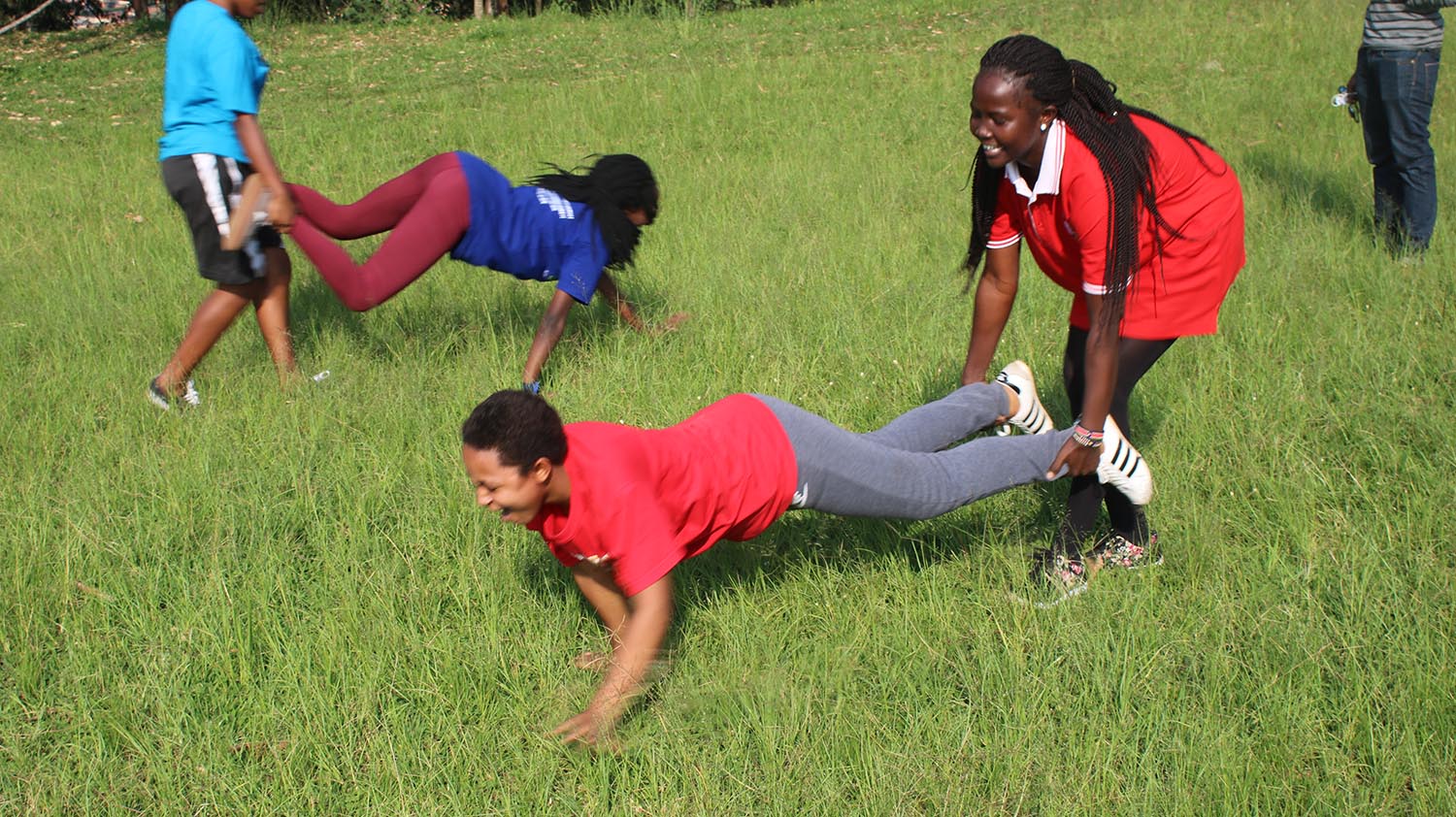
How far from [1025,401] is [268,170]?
3.10m

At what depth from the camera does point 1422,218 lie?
242 inches

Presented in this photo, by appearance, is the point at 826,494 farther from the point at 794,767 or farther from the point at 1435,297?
the point at 1435,297

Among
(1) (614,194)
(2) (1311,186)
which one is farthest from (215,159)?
(2) (1311,186)

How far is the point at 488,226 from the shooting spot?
476cm

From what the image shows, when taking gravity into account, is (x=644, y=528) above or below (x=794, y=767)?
above

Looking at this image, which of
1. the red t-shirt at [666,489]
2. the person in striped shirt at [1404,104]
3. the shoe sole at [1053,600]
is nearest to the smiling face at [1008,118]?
the red t-shirt at [666,489]

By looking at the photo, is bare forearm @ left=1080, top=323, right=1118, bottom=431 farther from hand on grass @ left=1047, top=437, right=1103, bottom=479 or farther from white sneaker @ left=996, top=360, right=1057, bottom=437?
white sneaker @ left=996, top=360, right=1057, bottom=437

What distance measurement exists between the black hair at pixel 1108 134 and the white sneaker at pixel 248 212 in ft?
9.65

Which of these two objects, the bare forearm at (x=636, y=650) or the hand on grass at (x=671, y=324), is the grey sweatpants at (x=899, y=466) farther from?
the hand on grass at (x=671, y=324)

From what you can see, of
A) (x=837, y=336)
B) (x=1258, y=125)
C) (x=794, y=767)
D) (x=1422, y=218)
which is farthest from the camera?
(x=1258, y=125)

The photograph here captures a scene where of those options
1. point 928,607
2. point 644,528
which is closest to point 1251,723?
point 928,607

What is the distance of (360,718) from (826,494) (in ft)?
4.61

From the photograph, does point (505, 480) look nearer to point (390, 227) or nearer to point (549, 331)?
point (549, 331)

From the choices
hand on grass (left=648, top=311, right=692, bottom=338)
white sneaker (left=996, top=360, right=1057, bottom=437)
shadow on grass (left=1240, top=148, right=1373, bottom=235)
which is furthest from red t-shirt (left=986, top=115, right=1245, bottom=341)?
shadow on grass (left=1240, top=148, right=1373, bottom=235)
